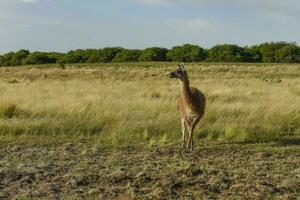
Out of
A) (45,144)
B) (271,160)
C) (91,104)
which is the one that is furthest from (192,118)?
(91,104)

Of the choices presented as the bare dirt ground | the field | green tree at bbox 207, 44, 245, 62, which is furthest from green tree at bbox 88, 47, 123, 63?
the bare dirt ground

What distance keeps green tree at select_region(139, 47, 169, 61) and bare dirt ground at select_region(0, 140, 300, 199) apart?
250 ft

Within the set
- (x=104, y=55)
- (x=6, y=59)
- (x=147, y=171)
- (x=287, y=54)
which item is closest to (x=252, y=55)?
(x=287, y=54)

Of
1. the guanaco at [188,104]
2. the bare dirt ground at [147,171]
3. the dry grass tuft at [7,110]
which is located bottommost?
the bare dirt ground at [147,171]

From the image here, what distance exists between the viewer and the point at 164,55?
90.6 meters

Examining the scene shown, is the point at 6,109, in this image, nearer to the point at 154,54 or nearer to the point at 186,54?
the point at 186,54

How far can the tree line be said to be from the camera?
87500mm

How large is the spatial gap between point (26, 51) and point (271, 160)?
84.6 meters

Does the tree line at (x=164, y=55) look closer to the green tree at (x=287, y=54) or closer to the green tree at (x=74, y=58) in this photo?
the green tree at (x=74, y=58)

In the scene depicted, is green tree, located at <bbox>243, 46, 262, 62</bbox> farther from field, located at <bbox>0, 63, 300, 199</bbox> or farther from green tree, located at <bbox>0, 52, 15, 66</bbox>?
field, located at <bbox>0, 63, 300, 199</bbox>

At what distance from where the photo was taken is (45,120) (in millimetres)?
14602

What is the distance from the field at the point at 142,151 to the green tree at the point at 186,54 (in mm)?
70065

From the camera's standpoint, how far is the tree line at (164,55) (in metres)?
87.5

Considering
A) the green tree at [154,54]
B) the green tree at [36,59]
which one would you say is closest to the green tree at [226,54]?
the green tree at [154,54]
